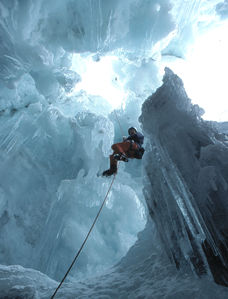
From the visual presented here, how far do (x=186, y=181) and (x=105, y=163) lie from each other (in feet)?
27.9

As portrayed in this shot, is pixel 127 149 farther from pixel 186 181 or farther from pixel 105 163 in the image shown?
pixel 105 163

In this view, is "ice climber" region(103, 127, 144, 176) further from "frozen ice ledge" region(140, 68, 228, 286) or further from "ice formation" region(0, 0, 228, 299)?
"frozen ice ledge" region(140, 68, 228, 286)

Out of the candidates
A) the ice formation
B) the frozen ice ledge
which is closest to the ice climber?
the ice formation

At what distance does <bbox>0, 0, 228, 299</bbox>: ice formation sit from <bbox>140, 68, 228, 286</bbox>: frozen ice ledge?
0.02 meters

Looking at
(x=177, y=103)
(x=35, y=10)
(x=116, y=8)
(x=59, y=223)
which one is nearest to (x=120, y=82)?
(x=116, y=8)

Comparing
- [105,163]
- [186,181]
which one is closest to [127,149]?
[186,181]

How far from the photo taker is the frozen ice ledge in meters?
2.58

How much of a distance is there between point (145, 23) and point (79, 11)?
2.41 m

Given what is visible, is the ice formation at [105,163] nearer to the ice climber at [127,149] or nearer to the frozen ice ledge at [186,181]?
the frozen ice ledge at [186,181]

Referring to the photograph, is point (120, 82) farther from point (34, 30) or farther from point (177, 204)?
point (177, 204)

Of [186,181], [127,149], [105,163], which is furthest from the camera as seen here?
[105,163]

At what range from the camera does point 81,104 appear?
12789 mm

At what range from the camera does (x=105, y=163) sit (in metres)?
11.4

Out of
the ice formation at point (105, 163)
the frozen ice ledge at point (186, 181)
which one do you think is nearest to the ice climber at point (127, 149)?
the ice formation at point (105, 163)
